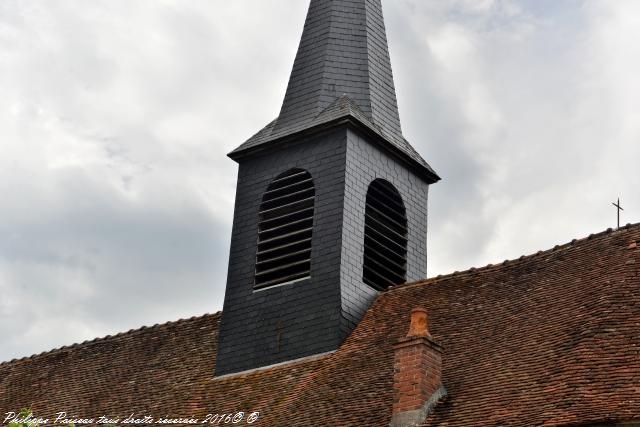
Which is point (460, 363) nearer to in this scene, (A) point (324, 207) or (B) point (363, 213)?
(B) point (363, 213)

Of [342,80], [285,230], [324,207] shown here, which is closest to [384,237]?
[324,207]

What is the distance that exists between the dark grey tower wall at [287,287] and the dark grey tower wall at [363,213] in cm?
18

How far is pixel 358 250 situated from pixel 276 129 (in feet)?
11.7

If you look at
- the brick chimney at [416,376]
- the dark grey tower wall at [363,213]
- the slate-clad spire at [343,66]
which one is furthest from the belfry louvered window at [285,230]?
the brick chimney at [416,376]

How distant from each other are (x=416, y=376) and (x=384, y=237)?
663 centimetres

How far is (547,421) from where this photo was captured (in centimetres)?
1806

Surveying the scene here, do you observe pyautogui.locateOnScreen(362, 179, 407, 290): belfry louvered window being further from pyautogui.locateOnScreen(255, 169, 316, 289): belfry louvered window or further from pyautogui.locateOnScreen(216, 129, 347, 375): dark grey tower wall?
pyautogui.locateOnScreen(255, 169, 316, 289): belfry louvered window

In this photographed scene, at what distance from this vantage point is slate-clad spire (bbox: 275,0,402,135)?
27.8 m

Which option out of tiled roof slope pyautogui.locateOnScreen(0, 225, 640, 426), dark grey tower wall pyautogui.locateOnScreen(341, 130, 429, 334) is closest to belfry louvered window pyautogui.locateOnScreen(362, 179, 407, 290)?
dark grey tower wall pyautogui.locateOnScreen(341, 130, 429, 334)

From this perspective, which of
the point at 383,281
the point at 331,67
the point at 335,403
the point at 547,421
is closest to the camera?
the point at 547,421

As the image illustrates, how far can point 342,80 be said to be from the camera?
92.0 feet

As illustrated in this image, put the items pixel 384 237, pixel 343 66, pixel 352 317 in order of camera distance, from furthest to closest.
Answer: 1. pixel 343 66
2. pixel 384 237
3. pixel 352 317

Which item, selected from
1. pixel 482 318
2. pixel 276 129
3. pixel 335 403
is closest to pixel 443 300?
pixel 482 318

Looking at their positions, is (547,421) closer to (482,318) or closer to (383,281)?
(482,318)
